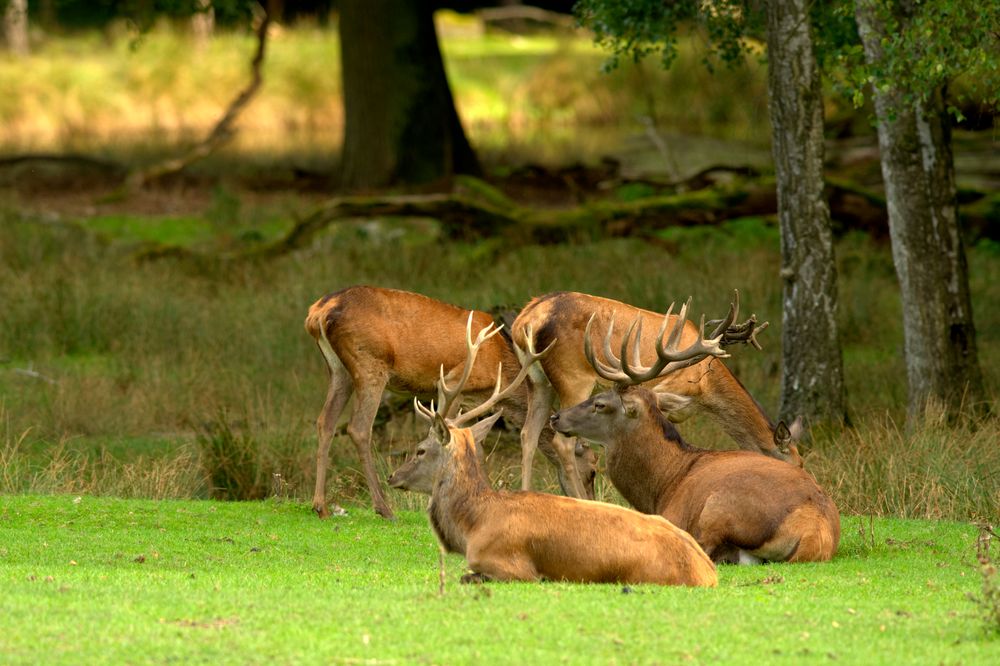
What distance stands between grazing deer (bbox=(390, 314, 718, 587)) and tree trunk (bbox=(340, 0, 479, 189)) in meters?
16.1

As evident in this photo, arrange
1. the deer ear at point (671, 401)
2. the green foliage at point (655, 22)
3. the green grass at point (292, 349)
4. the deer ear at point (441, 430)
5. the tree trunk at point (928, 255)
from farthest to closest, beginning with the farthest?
the green foliage at point (655, 22) → the tree trunk at point (928, 255) → the green grass at point (292, 349) → the deer ear at point (671, 401) → the deer ear at point (441, 430)

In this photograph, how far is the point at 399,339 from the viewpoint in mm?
10953

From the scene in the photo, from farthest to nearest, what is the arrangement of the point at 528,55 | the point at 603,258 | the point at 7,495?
the point at 528,55
the point at 603,258
the point at 7,495

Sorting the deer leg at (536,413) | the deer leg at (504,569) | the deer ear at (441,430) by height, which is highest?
the deer ear at (441,430)

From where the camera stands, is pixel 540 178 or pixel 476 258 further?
pixel 540 178

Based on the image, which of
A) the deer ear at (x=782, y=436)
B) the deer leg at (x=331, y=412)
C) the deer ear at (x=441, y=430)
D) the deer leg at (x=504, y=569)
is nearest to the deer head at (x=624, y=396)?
the deer ear at (x=782, y=436)

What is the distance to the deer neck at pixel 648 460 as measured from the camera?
9797 mm

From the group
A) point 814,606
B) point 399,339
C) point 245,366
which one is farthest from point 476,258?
point 814,606

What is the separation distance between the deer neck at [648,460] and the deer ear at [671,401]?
0.35 m

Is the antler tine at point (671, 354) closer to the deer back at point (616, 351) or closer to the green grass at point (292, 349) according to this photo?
the deer back at point (616, 351)

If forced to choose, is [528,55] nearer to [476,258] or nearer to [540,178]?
[540,178]

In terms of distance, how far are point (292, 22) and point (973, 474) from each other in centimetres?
3130

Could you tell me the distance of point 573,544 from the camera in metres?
7.84

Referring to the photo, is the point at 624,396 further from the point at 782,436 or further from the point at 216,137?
the point at 216,137
